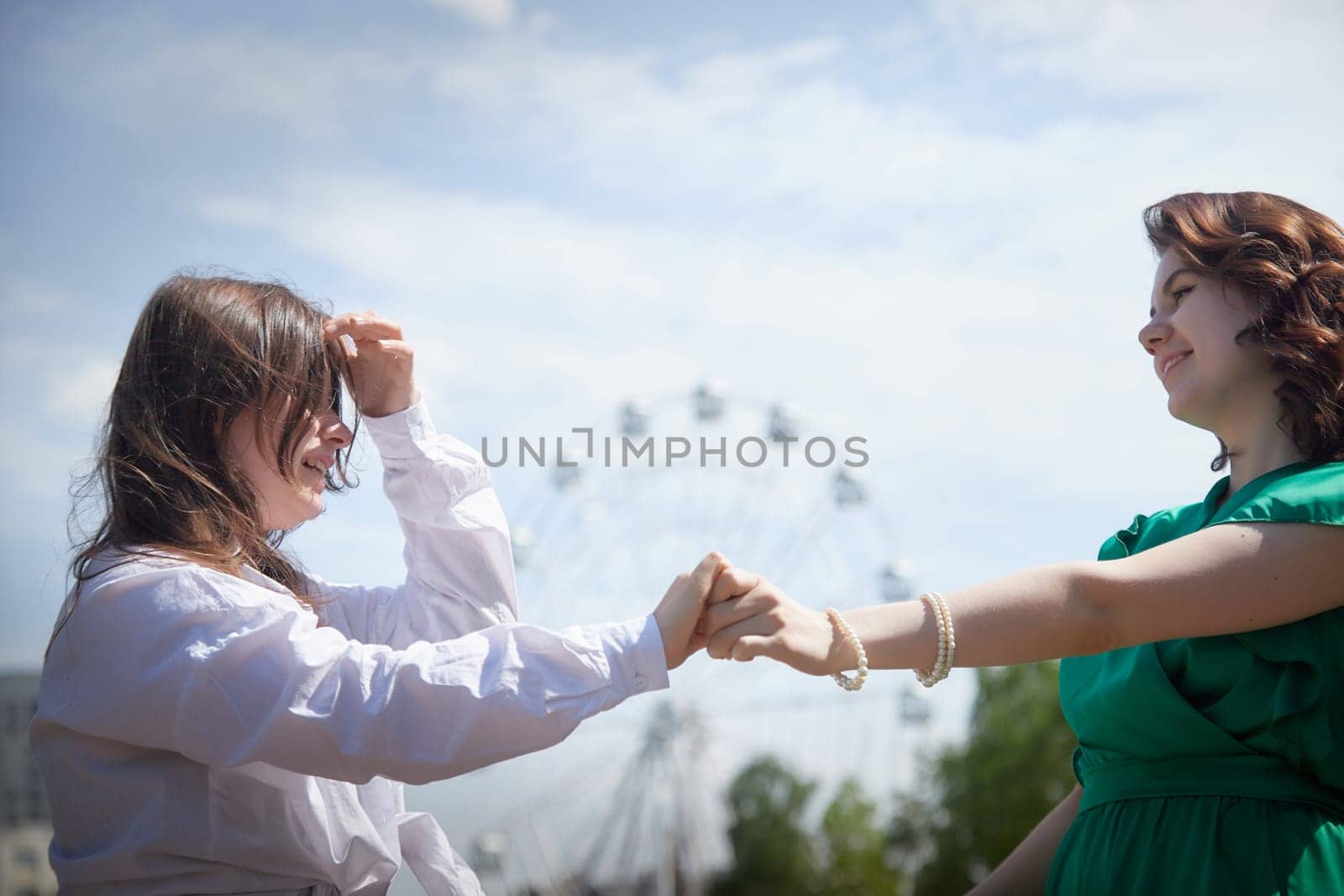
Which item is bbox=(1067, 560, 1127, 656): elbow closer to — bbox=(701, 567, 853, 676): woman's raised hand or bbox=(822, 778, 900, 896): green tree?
bbox=(701, 567, 853, 676): woman's raised hand

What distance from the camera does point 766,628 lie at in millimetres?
2215

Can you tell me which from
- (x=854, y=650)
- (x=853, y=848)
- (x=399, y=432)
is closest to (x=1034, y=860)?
(x=854, y=650)

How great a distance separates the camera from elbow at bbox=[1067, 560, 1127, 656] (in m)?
Result: 2.16

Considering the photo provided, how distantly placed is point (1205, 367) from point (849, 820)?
3127 centimetres

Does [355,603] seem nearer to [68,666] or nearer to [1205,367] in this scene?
[68,666]

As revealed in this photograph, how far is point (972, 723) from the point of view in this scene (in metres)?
28.3

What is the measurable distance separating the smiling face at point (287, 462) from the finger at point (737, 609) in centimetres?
93

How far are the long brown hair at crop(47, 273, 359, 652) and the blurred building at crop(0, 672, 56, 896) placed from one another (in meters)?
16.5

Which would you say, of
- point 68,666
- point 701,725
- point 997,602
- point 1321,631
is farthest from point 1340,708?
point 701,725

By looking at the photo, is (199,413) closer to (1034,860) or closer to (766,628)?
(766,628)

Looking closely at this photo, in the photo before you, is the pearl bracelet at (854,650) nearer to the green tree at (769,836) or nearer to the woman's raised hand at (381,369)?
the woman's raised hand at (381,369)

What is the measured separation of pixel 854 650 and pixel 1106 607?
476 mm

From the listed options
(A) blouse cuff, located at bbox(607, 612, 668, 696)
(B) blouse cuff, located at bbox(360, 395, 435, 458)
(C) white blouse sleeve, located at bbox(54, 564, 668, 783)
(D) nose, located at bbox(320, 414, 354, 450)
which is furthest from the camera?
(B) blouse cuff, located at bbox(360, 395, 435, 458)

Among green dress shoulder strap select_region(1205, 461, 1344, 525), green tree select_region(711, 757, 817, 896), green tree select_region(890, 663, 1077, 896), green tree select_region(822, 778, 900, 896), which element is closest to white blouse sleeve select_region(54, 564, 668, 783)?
green dress shoulder strap select_region(1205, 461, 1344, 525)
